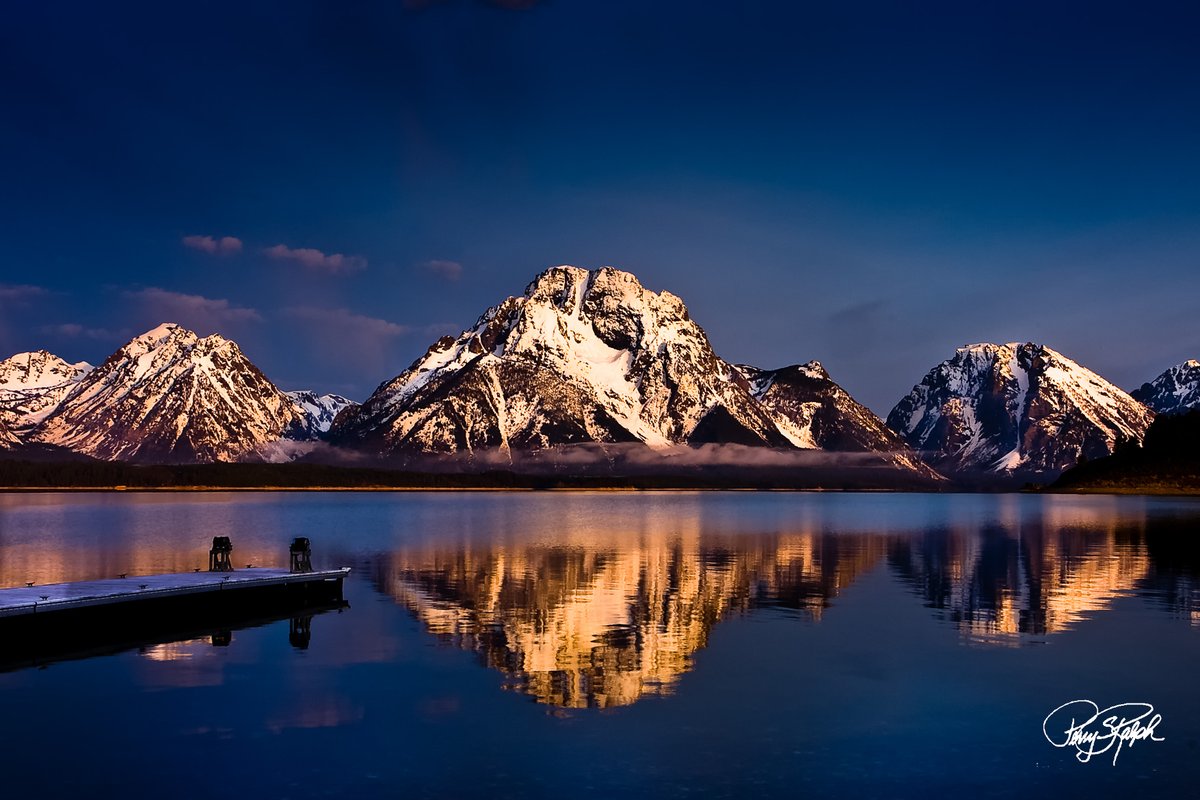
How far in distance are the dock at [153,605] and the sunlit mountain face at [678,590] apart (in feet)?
18.1

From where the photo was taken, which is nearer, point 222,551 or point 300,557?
point 222,551

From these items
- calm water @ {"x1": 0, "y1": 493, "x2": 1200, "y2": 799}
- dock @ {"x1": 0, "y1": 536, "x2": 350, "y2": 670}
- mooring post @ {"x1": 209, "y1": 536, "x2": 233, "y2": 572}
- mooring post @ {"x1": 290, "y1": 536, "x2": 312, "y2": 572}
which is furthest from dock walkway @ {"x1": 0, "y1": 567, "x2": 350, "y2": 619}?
calm water @ {"x1": 0, "y1": 493, "x2": 1200, "y2": 799}

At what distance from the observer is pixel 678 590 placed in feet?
205

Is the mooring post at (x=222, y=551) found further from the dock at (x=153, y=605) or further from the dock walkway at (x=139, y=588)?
the dock walkway at (x=139, y=588)

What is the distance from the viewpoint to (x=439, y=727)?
97.0 feet

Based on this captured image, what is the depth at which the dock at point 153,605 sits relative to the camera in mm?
42812

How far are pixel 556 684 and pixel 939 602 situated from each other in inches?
1205

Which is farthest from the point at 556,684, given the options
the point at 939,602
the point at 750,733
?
the point at 939,602

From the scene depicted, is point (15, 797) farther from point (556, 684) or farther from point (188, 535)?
point (188, 535)

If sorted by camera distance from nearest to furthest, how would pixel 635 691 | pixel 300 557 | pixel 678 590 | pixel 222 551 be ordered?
pixel 635 691 < pixel 678 590 < pixel 222 551 < pixel 300 557
